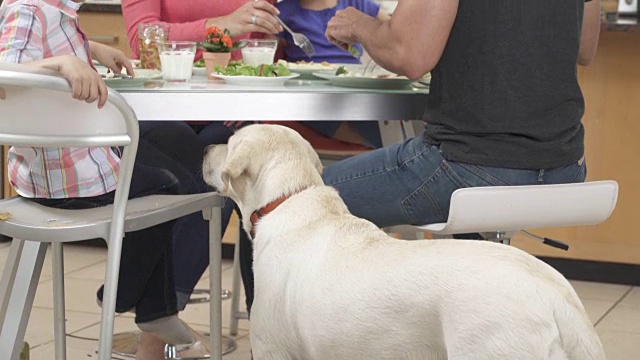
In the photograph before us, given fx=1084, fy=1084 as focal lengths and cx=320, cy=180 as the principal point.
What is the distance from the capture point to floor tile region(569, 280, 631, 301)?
4502 millimetres

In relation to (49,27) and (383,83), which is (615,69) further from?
(49,27)

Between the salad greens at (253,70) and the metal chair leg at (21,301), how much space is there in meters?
0.65

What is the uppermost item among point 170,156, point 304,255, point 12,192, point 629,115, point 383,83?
point 383,83

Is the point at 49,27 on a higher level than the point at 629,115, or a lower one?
higher

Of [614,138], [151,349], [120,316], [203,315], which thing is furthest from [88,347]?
[614,138]

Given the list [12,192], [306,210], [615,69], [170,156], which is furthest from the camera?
[12,192]

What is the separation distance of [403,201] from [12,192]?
322 centimetres

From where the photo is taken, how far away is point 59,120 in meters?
2.26

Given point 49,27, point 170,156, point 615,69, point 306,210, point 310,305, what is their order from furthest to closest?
point 615,69, point 170,156, point 49,27, point 306,210, point 310,305

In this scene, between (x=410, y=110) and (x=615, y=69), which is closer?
(x=410, y=110)


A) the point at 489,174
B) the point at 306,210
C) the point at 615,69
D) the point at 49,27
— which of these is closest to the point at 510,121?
the point at 489,174

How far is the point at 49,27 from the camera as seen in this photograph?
2.47m

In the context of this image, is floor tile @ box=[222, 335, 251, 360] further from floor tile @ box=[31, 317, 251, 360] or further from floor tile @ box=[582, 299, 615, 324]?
floor tile @ box=[582, 299, 615, 324]

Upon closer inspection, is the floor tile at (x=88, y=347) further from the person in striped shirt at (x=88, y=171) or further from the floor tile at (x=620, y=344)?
the floor tile at (x=620, y=344)
